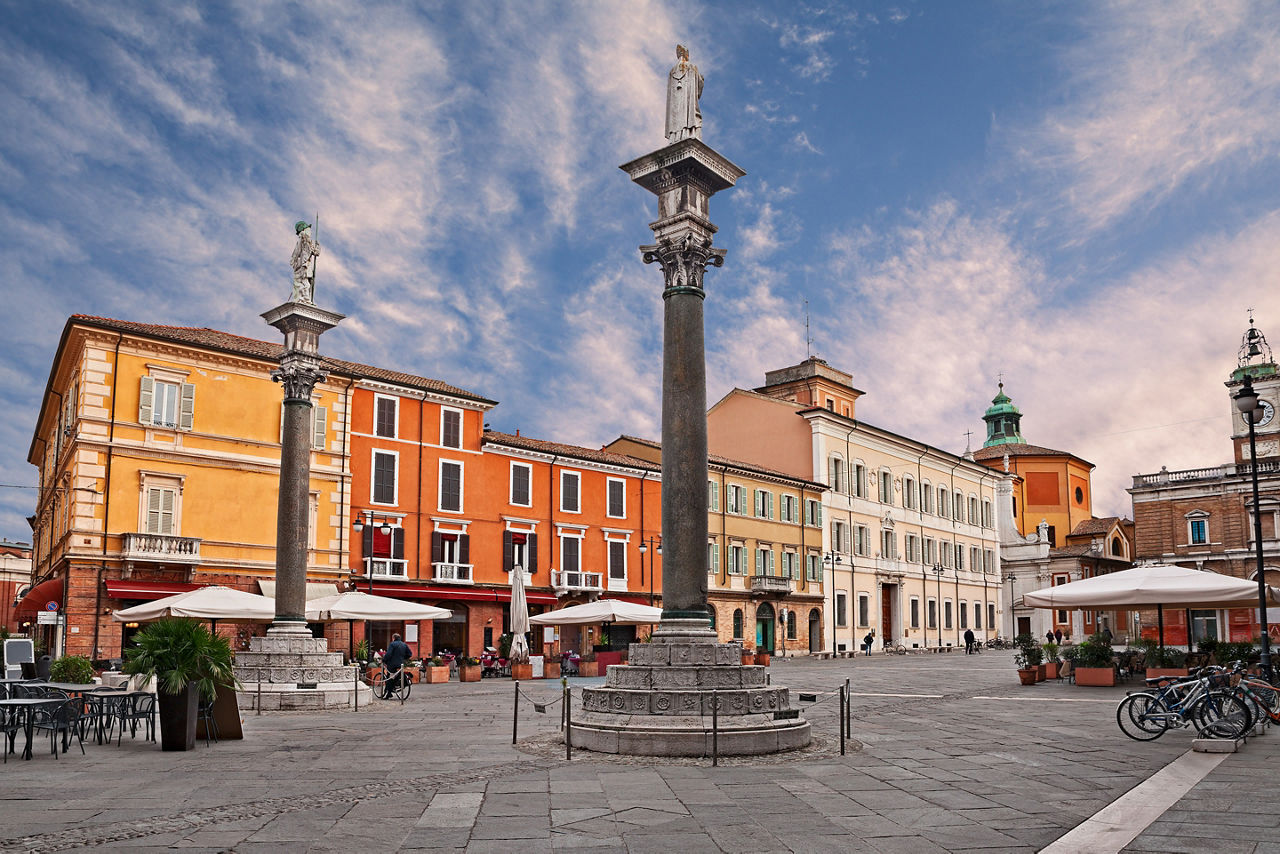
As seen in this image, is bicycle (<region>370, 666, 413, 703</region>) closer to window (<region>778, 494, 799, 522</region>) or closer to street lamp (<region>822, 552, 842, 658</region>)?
window (<region>778, 494, 799, 522</region>)

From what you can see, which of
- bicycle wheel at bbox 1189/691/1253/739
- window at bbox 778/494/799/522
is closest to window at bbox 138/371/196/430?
bicycle wheel at bbox 1189/691/1253/739

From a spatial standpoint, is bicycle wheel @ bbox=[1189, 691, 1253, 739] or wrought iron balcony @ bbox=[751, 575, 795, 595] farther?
wrought iron balcony @ bbox=[751, 575, 795, 595]

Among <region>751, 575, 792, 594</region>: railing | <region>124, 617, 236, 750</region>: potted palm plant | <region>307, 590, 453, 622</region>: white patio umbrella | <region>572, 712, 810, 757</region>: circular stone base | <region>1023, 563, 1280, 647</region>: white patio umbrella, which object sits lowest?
<region>572, 712, 810, 757</region>: circular stone base

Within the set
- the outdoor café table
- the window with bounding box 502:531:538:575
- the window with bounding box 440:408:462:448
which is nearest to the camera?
the outdoor café table

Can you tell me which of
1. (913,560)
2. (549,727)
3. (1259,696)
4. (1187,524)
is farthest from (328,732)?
(1187,524)

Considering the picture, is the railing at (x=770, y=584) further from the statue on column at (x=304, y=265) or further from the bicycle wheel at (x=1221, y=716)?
the bicycle wheel at (x=1221, y=716)

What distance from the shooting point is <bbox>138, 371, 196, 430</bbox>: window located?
3116 centimetres

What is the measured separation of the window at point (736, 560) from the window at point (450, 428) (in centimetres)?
1453

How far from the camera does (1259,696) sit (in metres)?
13.2

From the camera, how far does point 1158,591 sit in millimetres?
21328

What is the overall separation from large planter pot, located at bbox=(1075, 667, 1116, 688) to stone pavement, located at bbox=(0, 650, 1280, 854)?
9.15 meters

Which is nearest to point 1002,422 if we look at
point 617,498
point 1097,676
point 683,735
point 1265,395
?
point 1265,395

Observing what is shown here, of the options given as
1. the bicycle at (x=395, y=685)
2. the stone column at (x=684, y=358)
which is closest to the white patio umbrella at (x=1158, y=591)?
the stone column at (x=684, y=358)

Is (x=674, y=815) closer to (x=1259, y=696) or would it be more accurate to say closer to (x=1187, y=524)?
(x=1259, y=696)
